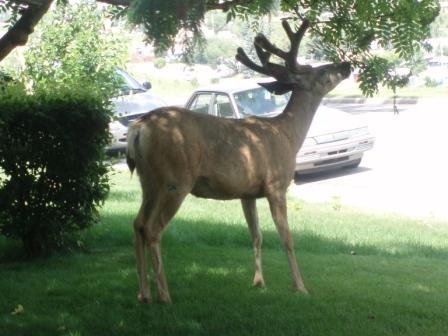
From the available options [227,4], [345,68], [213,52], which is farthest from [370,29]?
[213,52]

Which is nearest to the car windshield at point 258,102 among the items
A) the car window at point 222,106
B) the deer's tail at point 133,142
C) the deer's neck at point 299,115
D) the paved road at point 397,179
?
the car window at point 222,106

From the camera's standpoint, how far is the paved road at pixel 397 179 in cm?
1451

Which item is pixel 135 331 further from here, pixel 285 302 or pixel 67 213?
pixel 67 213

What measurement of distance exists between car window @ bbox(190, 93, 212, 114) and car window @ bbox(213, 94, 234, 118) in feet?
1.25

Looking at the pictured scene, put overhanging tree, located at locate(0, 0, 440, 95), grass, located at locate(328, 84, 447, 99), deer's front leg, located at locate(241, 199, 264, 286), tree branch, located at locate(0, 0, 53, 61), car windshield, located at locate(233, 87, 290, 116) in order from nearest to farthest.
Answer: overhanging tree, located at locate(0, 0, 440, 95), tree branch, located at locate(0, 0, 53, 61), deer's front leg, located at locate(241, 199, 264, 286), car windshield, located at locate(233, 87, 290, 116), grass, located at locate(328, 84, 447, 99)

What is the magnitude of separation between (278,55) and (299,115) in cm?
75

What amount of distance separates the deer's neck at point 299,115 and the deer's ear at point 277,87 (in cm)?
12

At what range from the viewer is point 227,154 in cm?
728

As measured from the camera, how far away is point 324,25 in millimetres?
6434

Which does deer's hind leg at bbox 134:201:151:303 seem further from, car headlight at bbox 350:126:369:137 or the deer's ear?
car headlight at bbox 350:126:369:137

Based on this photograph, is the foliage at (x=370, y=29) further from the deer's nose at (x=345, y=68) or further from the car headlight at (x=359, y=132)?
the car headlight at (x=359, y=132)

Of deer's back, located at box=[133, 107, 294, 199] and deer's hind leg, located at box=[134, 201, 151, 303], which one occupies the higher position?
deer's back, located at box=[133, 107, 294, 199]

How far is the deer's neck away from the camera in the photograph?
26.4ft

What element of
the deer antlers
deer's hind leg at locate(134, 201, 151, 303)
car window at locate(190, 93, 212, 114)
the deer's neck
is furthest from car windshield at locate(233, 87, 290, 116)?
deer's hind leg at locate(134, 201, 151, 303)
